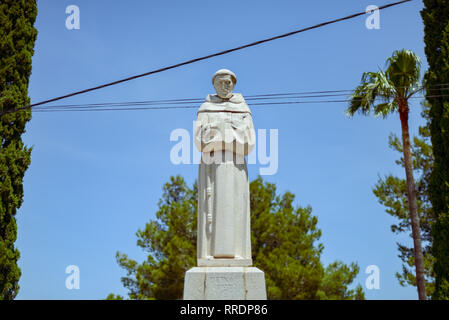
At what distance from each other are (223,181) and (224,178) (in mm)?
53

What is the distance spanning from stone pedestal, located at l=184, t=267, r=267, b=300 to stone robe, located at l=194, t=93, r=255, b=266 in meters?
0.33

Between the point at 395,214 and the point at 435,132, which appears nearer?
the point at 435,132

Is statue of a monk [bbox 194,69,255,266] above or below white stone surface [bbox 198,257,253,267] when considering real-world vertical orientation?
above

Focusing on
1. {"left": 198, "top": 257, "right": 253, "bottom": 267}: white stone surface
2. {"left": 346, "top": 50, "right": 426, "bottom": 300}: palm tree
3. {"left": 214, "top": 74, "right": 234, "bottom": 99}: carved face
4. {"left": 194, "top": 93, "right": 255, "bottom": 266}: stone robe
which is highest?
{"left": 346, "top": 50, "right": 426, "bottom": 300}: palm tree

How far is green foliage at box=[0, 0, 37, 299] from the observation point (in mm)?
13656

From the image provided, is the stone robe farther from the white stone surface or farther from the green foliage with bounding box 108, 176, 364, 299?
the green foliage with bounding box 108, 176, 364, 299

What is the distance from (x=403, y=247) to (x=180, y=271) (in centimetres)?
992

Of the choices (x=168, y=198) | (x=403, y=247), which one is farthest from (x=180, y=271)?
(x=403, y=247)

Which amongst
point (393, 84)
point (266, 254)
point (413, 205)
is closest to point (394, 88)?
point (393, 84)

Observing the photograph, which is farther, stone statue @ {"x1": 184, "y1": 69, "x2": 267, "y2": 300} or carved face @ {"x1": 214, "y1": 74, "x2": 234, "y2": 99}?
carved face @ {"x1": 214, "y1": 74, "x2": 234, "y2": 99}

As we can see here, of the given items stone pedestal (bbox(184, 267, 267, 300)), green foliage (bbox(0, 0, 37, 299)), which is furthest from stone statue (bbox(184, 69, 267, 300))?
green foliage (bbox(0, 0, 37, 299))

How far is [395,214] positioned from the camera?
21.6 meters

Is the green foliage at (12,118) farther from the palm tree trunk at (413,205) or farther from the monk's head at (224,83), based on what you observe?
the palm tree trunk at (413,205)
